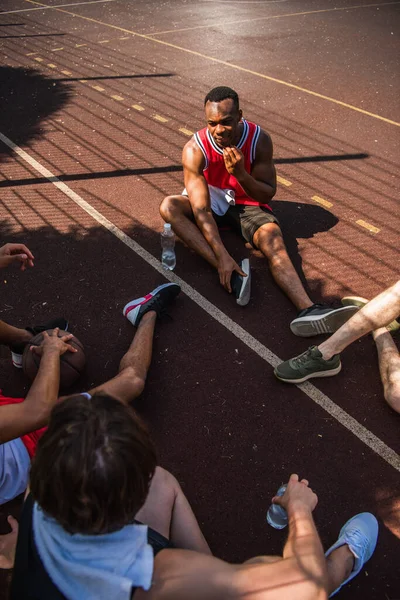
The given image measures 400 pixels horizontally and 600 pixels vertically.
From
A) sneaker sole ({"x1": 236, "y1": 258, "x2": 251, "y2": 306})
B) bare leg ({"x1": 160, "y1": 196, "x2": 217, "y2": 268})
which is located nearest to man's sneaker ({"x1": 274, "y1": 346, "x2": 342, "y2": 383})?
sneaker sole ({"x1": 236, "y1": 258, "x2": 251, "y2": 306})

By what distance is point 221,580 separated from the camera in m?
1.97

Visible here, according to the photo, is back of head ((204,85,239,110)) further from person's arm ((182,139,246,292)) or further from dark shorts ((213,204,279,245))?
dark shorts ((213,204,279,245))

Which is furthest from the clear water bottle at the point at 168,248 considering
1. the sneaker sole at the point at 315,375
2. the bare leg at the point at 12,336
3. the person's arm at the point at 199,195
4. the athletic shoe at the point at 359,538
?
the athletic shoe at the point at 359,538

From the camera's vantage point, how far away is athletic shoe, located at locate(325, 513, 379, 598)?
278 cm

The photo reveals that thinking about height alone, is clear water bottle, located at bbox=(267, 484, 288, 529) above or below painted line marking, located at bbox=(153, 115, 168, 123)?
below

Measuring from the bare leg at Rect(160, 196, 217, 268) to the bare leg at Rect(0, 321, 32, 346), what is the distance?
Answer: 71.5 inches

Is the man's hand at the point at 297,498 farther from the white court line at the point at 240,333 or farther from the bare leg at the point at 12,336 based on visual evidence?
the bare leg at the point at 12,336

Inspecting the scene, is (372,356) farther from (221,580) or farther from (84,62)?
(84,62)

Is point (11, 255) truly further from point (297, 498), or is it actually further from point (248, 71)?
point (248, 71)

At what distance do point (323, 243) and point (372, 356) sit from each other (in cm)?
162

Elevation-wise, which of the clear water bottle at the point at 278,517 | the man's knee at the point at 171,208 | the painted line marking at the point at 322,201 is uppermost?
the man's knee at the point at 171,208

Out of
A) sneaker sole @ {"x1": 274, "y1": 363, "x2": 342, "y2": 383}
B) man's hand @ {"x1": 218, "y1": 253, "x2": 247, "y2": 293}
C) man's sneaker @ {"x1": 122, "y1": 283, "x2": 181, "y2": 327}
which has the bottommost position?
sneaker sole @ {"x1": 274, "y1": 363, "x2": 342, "y2": 383}

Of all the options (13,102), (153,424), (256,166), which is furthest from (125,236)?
(13,102)

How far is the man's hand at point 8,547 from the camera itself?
2.77m
